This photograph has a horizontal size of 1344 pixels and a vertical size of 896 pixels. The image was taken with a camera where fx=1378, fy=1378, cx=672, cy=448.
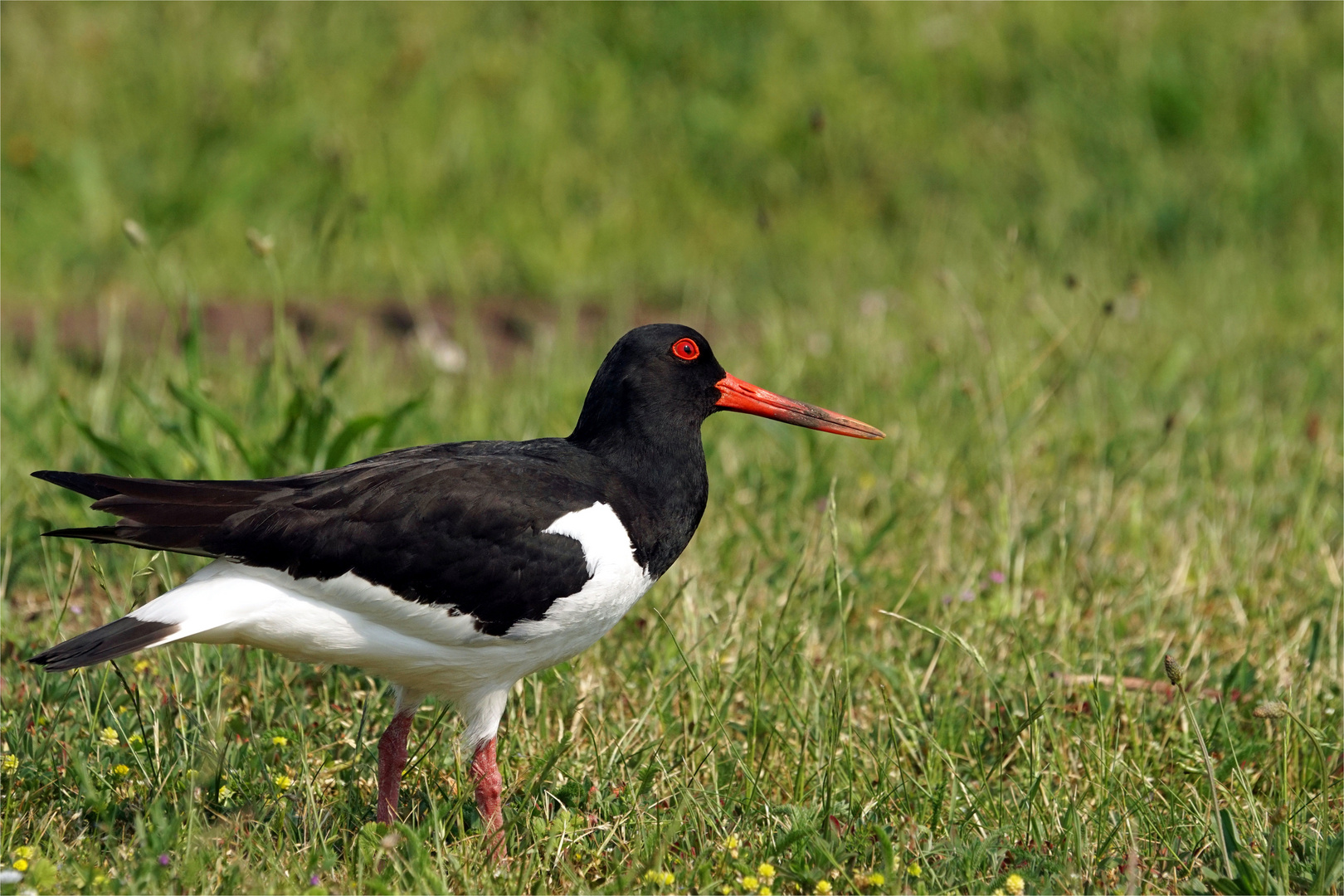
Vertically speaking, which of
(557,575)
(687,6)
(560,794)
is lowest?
(560,794)

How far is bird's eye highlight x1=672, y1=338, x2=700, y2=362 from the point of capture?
3.69 meters

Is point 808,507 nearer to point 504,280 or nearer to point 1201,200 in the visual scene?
point 504,280

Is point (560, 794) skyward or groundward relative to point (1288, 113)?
groundward

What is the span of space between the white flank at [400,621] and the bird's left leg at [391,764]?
4.2 inches

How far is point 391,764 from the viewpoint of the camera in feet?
10.8

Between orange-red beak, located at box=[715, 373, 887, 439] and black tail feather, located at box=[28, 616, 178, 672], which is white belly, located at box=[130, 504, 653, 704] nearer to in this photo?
black tail feather, located at box=[28, 616, 178, 672]

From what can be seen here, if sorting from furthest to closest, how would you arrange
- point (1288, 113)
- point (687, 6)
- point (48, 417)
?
point (687, 6)
point (1288, 113)
point (48, 417)

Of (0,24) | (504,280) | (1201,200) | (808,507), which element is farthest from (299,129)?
(1201,200)

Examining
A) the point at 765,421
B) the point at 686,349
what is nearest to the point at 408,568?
the point at 686,349

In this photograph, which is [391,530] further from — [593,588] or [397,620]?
[593,588]

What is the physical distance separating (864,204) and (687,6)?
2059 millimetres

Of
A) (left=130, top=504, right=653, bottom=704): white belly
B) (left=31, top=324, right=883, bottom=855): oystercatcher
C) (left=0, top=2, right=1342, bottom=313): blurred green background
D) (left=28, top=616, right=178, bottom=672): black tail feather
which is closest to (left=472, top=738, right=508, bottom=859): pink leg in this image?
(left=31, top=324, right=883, bottom=855): oystercatcher

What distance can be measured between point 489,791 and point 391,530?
66cm

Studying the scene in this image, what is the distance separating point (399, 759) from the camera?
3.32m
